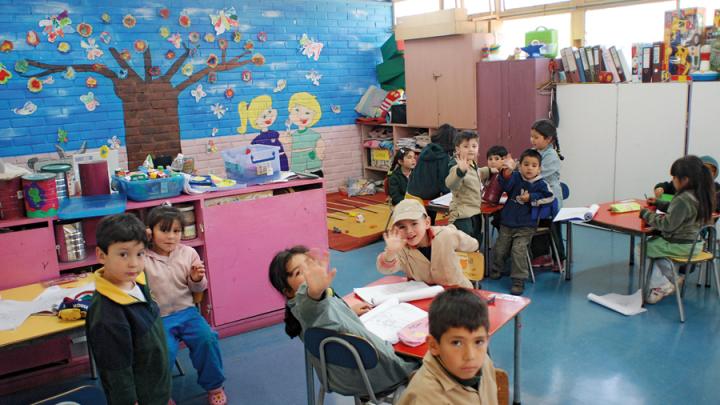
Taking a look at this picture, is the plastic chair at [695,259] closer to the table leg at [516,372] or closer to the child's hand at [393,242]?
the table leg at [516,372]

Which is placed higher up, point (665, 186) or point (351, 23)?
point (351, 23)

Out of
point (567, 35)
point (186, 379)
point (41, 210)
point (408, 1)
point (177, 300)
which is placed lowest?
point (186, 379)

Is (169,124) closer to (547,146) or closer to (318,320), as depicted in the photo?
(547,146)

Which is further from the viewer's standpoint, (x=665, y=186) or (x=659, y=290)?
(x=665, y=186)

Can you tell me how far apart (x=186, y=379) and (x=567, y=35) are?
17.7ft

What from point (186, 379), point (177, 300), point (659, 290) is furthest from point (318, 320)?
point (659, 290)

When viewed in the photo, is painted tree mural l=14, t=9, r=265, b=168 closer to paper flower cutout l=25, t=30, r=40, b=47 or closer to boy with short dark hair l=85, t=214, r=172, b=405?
paper flower cutout l=25, t=30, r=40, b=47

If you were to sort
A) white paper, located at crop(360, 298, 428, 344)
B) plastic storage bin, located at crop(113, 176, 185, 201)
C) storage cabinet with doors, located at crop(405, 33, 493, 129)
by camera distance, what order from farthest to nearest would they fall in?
storage cabinet with doors, located at crop(405, 33, 493, 129), plastic storage bin, located at crop(113, 176, 185, 201), white paper, located at crop(360, 298, 428, 344)

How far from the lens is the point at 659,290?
4.32m

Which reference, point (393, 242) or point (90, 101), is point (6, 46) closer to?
point (90, 101)

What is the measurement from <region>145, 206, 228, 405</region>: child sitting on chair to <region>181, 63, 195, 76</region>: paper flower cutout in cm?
441

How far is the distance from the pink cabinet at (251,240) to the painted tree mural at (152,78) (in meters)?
3.57

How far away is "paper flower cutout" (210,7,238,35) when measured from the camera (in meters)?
7.49

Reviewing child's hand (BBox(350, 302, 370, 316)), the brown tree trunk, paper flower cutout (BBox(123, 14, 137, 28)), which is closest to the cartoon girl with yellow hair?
the brown tree trunk
